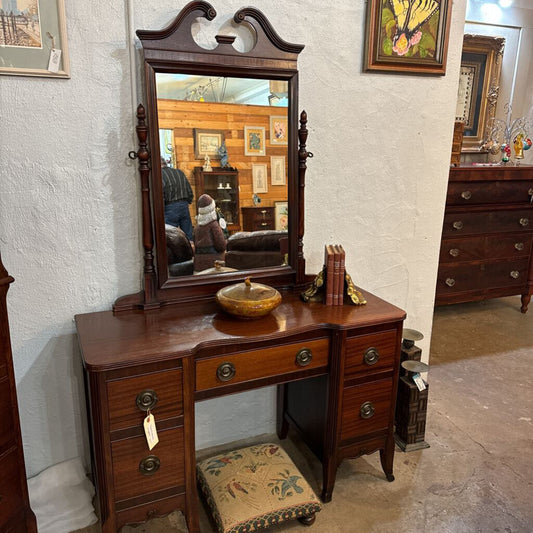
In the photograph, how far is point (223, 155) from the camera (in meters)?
1.69

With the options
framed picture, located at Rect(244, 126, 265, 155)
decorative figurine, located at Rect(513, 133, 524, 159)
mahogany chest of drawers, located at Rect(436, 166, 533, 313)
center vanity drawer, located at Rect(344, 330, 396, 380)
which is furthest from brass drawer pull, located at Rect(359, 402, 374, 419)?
decorative figurine, located at Rect(513, 133, 524, 159)

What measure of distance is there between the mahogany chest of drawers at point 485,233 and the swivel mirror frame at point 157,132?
1877 millimetres

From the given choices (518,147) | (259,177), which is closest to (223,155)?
(259,177)

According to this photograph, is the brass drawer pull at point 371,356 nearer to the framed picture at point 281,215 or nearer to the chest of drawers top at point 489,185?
the framed picture at point 281,215

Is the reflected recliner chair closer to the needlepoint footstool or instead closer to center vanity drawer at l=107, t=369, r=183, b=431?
center vanity drawer at l=107, t=369, r=183, b=431

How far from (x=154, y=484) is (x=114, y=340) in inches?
18.6

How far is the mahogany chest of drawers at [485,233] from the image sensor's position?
336 centimetres

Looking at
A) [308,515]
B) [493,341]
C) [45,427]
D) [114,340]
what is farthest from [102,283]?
[493,341]

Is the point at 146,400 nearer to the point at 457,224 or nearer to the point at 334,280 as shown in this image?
the point at 334,280

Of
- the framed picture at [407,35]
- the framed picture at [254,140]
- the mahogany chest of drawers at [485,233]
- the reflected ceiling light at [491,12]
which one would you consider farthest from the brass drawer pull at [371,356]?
the reflected ceiling light at [491,12]

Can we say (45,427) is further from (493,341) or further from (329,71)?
(493,341)

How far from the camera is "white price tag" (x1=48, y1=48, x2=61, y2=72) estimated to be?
148 centimetres

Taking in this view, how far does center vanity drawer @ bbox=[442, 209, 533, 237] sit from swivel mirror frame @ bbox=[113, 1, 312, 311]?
6.24 feet

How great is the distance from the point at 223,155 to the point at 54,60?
2.04 feet
